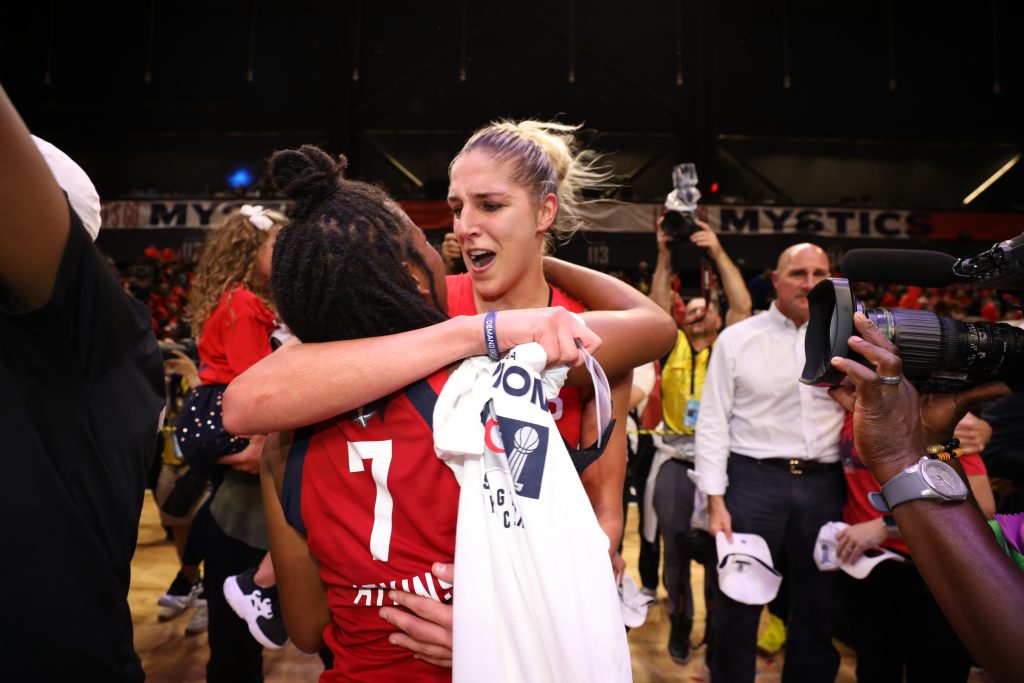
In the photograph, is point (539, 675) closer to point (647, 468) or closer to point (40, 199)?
point (40, 199)

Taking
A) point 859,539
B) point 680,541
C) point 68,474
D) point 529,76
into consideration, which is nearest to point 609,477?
point 68,474

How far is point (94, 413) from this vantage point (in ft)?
2.76

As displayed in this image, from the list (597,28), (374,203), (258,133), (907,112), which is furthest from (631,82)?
(374,203)

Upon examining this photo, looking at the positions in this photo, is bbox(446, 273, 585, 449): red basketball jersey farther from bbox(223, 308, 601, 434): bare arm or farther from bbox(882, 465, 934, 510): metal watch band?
bbox(882, 465, 934, 510): metal watch band

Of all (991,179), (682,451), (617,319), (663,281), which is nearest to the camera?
(617,319)

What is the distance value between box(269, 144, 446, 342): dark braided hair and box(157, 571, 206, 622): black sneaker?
10.5ft

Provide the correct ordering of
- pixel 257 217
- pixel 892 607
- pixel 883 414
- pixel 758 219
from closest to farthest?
pixel 883 414, pixel 257 217, pixel 892 607, pixel 758 219

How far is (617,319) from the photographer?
4.11ft

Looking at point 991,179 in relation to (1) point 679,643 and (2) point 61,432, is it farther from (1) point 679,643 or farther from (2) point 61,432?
(2) point 61,432

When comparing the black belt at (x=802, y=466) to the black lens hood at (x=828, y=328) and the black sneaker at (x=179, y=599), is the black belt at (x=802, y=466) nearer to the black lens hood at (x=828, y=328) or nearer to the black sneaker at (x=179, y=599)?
the black lens hood at (x=828, y=328)

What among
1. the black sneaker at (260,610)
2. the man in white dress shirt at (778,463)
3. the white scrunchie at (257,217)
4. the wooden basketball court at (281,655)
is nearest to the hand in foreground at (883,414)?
the black sneaker at (260,610)

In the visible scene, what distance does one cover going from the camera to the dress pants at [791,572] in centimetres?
256

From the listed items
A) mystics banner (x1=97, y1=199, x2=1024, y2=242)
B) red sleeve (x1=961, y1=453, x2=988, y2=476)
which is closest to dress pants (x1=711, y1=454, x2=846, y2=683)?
red sleeve (x1=961, y1=453, x2=988, y2=476)

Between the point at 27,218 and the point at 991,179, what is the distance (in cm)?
1608
